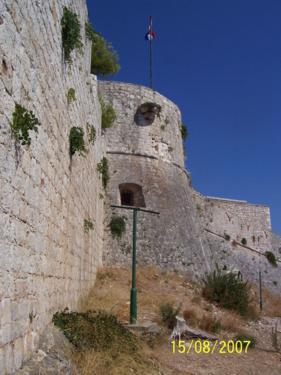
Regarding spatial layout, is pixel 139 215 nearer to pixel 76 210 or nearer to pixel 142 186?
pixel 142 186

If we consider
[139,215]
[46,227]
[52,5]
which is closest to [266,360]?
[46,227]

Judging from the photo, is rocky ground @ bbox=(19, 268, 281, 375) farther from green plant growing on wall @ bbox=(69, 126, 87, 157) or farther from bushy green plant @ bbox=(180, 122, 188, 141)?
bushy green plant @ bbox=(180, 122, 188, 141)

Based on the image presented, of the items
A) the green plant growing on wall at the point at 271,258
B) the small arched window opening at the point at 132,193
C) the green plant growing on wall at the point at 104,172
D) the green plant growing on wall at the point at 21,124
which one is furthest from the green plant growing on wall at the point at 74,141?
the green plant growing on wall at the point at 271,258

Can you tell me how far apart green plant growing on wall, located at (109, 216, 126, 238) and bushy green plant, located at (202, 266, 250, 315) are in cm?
362

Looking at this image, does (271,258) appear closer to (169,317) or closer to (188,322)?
(188,322)

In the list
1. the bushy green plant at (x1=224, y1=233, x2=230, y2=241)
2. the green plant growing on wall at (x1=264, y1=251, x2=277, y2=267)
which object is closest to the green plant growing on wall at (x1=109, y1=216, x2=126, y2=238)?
the bushy green plant at (x1=224, y1=233, x2=230, y2=241)

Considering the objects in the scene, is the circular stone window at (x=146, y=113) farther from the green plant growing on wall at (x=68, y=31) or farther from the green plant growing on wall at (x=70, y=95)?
the green plant growing on wall at (x=68, y=31)

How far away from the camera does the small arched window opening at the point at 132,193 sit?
55.1ft

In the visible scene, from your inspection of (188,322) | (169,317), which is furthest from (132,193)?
(169,317)

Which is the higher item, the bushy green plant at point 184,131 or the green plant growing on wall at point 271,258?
the bushy green plant at point 184,131

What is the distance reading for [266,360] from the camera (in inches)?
295

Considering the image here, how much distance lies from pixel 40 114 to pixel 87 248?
562 cm
